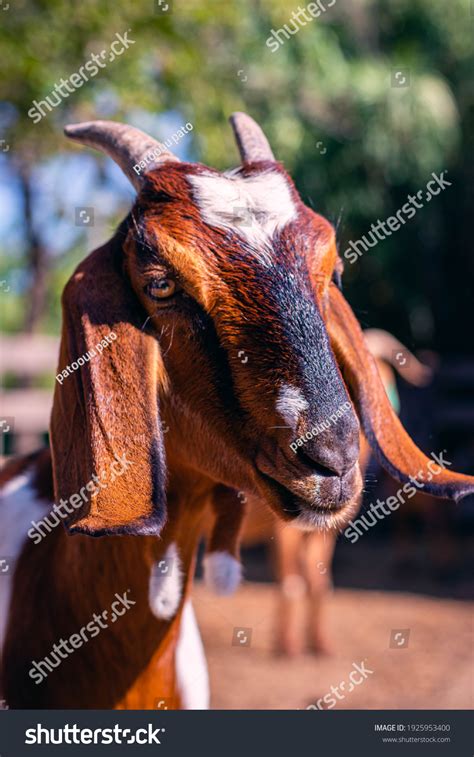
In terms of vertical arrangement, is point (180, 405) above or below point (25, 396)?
below

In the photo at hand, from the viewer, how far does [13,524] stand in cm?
243

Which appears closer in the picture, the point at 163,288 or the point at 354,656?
the point at 163,288

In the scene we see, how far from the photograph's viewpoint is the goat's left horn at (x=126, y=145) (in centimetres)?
199

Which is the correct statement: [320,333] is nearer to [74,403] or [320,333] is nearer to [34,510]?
[74,403]

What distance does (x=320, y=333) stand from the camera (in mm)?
1783

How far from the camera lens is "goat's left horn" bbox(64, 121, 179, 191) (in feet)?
6.52

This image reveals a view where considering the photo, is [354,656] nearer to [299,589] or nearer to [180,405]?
[299,589]

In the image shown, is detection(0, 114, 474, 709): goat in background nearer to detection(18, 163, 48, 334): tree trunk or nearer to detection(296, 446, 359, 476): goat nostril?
detection(296, 446, 359, 476): goat nostril

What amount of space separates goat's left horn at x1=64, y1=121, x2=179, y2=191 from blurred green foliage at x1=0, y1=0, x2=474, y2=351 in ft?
14.9

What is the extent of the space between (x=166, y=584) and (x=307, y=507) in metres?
0.55

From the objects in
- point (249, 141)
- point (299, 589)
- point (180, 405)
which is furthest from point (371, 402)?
point (299, 589)

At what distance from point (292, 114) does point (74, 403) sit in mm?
8227

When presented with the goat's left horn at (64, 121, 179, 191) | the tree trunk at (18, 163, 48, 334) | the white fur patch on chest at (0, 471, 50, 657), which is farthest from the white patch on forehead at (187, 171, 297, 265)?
the tree trunk at (18, 163, 48, 334)
